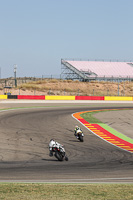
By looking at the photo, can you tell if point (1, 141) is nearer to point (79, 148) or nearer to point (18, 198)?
point (79, 148)

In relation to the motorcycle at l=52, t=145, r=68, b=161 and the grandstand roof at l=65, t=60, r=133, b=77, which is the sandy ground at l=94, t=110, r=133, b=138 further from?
the grandstand roof at l=65, t=60, r=133, b=77

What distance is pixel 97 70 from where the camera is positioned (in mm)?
110188

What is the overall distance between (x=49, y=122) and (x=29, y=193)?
22.3 meters

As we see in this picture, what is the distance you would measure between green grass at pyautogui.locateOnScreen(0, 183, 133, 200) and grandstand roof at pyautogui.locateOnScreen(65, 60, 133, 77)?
9807cm

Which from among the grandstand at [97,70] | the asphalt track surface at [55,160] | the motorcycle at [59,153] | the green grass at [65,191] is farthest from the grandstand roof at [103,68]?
the green grass at [65,191]

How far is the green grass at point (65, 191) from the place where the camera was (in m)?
9.50

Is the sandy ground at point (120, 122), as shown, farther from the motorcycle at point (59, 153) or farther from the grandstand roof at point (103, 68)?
the grandstand roof at point (103, 68)

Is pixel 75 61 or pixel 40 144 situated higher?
pixel 75 61

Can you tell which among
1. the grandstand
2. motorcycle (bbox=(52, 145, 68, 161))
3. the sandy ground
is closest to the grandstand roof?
the grandstand

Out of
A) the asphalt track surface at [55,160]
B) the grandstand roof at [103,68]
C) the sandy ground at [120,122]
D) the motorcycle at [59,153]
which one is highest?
the grandstand roof at [103,68]

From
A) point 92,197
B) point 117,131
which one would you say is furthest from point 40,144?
point 92,197

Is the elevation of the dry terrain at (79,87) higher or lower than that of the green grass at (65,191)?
higher

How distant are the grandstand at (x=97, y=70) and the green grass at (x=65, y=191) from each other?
96.8m

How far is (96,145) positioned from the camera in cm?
2172
